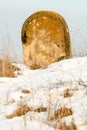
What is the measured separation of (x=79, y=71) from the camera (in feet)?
15.9

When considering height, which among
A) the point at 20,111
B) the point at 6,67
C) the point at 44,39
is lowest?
the point at 6,67

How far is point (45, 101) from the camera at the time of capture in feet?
12.8

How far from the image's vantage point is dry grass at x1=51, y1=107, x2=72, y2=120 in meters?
3.46

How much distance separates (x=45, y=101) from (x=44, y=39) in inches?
137

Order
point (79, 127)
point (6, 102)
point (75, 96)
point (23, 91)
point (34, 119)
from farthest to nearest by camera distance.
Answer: point (23, 91) < point (6, 102) < point (75, 96) < point (34, 119) < point (79, 127)

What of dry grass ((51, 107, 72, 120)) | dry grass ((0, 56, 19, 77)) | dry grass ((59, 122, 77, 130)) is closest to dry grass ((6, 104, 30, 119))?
dry grass ((51, 107, 72, 120))

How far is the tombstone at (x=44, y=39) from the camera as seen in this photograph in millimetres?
7094

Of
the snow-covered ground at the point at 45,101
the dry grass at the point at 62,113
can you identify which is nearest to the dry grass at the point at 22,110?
the snow-covered ground at the point at 45,101

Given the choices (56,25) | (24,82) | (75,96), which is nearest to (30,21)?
(56,25)

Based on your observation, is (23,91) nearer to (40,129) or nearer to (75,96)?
(75,96)

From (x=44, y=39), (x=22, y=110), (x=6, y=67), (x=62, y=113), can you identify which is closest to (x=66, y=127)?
(x=62, y=113)

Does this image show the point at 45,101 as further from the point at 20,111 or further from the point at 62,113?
the point at 62,113

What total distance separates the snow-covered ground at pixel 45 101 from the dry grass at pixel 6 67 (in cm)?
71

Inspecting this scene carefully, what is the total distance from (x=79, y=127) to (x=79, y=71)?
169 centimetres
